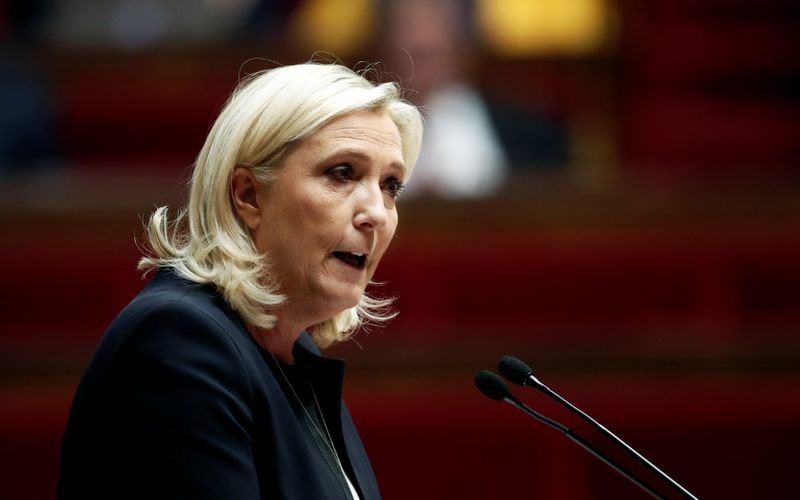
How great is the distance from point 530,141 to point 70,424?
62.0 inches

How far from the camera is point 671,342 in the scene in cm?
136

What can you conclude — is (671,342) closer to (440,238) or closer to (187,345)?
(440,238)

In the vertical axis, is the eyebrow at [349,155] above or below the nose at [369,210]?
above

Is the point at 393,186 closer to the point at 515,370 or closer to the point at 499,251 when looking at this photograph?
the point at 515,370

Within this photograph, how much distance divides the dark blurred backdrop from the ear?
7.6 inches

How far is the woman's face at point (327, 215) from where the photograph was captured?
26.4 inches

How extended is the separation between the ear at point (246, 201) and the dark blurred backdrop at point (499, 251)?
19cm

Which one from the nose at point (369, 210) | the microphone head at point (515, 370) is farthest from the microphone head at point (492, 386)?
the nose at point (369, 210)

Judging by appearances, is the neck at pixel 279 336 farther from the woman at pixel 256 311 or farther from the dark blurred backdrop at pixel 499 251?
the dark blurred backdrop at pixel 499 251

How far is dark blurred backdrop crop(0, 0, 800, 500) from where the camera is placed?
1.31 metres

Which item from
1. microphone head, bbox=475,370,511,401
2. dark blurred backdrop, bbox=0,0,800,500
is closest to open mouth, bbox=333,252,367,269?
microphone head, bbox=475,370,511,401

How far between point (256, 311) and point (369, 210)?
93 mm

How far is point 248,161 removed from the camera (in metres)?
0.67

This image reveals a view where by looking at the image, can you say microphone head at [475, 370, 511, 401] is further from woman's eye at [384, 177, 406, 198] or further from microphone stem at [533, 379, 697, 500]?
woman's eye at [384, 177, 406, 198]
